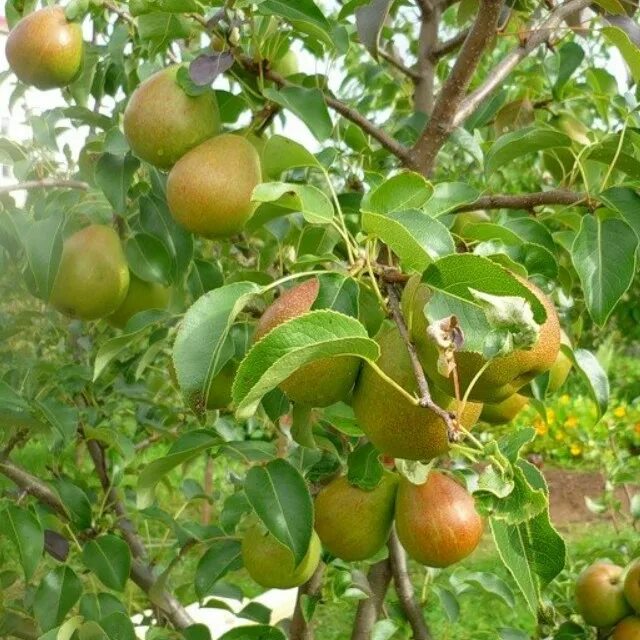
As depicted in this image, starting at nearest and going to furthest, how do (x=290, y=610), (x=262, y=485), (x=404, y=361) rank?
1. (x=404, y=361)
2. (x=262, y=485)
3. (x=290, y=610)

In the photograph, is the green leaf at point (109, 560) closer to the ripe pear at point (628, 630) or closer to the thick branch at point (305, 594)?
the thick branch at point (305, 594)

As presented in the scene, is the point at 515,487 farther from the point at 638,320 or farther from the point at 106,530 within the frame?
the point at 638,320

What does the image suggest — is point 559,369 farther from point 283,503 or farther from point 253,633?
point 253,633

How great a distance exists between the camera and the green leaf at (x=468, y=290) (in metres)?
0.63

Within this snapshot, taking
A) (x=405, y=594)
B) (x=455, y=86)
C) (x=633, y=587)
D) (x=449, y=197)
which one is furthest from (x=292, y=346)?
(x=633, y=587)

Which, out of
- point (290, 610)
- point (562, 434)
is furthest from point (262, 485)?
point (562, 434)

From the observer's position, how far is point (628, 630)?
4.66 ft

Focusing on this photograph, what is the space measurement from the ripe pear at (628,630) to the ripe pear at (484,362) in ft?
2.78

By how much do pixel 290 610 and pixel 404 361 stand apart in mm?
2510

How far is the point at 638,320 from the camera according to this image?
171 inches

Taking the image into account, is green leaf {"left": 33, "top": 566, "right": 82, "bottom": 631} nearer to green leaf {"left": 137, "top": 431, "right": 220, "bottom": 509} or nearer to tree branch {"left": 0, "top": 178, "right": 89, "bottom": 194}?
green leaf {"left": 137, "top": 431, "right": 220, "bottom": 509}

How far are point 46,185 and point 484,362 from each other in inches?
32.8

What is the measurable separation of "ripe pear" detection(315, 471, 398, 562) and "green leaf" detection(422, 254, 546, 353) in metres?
0.52

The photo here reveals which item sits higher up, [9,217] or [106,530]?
[9,217]
